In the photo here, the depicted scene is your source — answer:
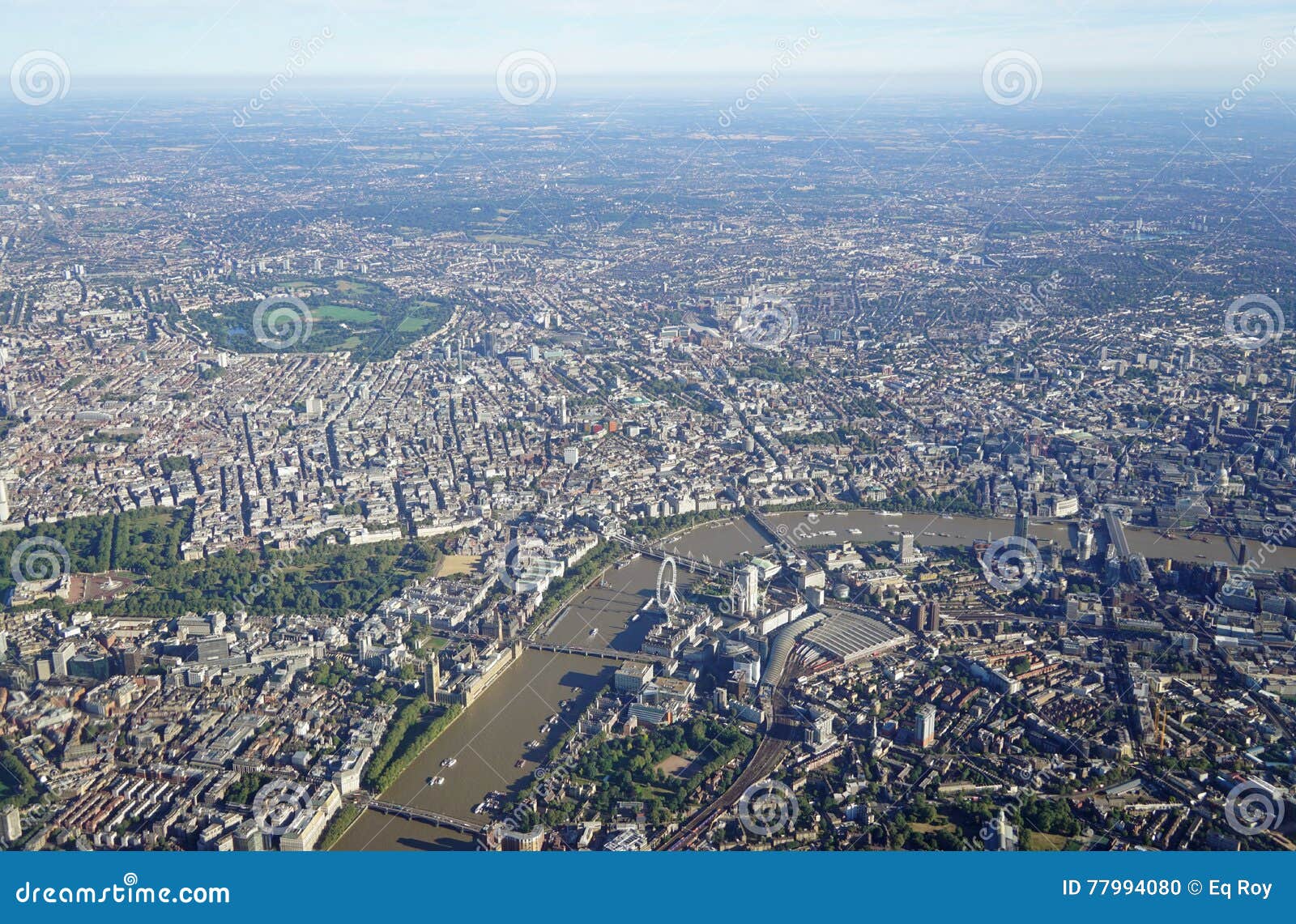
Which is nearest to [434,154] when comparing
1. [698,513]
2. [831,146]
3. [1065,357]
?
[831,146]

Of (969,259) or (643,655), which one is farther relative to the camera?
(969,259)

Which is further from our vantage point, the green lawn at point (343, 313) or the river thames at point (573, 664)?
the green lawn at point (343, 313)

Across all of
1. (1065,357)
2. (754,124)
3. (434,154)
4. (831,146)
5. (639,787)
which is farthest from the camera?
(754,124)

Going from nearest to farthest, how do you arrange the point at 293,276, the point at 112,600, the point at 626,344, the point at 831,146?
the point at 112,600
the point at 626,344
the point at 293,276
the point at 831,146

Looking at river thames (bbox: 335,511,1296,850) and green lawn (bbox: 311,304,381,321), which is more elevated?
green lawn (bbox: 311,304,381,321)

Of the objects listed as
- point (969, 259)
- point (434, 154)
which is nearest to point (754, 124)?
point (434, 154)

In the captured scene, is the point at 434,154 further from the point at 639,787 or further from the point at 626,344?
the point at 639,787

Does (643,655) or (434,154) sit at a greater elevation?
(434,154)

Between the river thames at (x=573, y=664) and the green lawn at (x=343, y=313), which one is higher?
the green lawn at (x=343, y=313)

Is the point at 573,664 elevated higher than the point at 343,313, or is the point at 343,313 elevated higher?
the point at 343,313

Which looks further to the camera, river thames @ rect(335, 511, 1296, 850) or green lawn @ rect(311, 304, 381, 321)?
green lawn @ rect(311, 304, 381, 321)

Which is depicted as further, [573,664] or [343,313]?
[343,313]
